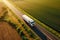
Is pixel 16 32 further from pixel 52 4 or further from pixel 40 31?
pixel 52 4

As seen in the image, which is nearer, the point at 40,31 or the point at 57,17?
the point at 40,31

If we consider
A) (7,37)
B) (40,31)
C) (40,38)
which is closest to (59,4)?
(40,31)

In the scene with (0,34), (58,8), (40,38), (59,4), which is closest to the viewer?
(40,38)

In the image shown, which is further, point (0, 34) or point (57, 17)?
point (57, 17)

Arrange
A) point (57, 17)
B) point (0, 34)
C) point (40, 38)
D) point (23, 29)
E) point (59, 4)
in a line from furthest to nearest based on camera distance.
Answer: point (59, 4)
point (57, 17)
point (23, 29)
point (0, 34)
point (40, 38)

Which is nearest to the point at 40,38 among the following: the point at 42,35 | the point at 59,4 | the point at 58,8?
the point at 42,35

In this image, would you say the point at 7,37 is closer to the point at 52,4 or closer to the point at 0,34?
the point at 0,34
